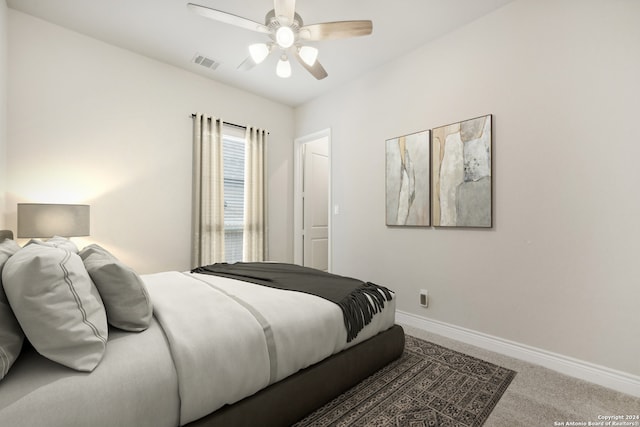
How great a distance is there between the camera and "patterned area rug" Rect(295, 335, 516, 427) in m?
1.47

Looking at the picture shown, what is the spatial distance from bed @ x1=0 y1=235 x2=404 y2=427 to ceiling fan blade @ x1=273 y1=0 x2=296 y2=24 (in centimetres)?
183

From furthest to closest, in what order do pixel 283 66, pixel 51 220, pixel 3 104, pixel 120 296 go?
pixel 283 66
pixel 3 104
pixel 51 220
pixel 120 296

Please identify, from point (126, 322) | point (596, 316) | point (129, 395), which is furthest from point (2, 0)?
point (596, 316)

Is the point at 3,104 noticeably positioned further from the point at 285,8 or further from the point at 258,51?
the point at 285,8

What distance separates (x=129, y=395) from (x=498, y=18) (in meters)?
3.34

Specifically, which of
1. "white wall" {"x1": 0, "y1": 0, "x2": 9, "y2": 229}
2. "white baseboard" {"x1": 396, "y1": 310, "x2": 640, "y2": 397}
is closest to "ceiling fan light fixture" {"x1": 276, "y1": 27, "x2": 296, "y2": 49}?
"white wall" {"x1": 0, "y1": 0, "x2": 9, "y2": 229}

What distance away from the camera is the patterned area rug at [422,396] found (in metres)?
1.47

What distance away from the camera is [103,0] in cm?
233

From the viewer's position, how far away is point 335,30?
6.87 ft

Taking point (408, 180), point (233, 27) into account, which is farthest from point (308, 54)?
point (408, 180)

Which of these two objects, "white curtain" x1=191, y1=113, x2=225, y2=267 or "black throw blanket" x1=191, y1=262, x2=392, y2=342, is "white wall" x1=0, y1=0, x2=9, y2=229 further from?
"black throw blanket" x1=191, y1=262, x2=392, y2=342

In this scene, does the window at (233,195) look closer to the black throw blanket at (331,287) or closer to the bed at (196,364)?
the black throw blanket at (331,287)

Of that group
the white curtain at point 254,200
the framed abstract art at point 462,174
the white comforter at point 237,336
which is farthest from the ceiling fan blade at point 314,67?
the white comforter at point 237,336

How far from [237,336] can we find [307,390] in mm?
504
